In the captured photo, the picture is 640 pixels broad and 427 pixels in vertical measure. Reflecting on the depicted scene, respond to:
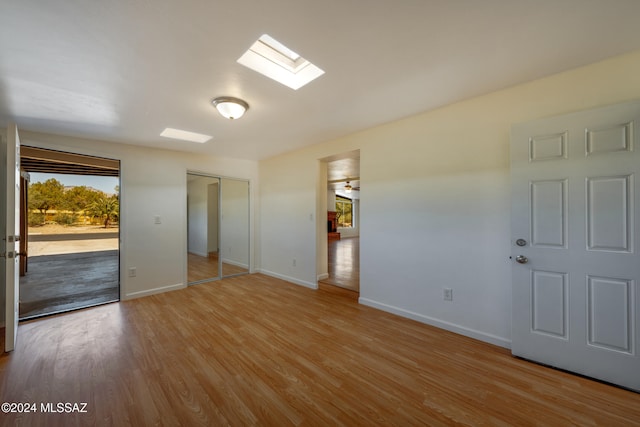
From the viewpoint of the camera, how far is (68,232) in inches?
330

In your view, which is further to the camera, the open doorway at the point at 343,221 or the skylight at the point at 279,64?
the open doorway at the point at 343,221

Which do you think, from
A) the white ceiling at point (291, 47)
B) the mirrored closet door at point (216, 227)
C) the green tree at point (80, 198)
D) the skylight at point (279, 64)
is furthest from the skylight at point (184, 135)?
the green tree at point (80, 198)

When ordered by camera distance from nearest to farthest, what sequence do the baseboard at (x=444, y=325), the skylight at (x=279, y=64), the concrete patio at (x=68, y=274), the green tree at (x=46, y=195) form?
the skylight at (x=279, y=64) → the baseboard at (x=444, y=325) → the concrete patio at (x=68, y=274) → the green tree at (x=46, y=195)

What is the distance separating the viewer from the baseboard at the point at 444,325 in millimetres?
2299

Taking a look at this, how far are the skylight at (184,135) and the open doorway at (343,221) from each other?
82.6 inches

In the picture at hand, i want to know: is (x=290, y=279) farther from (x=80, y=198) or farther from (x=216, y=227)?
(x=80, y=198)

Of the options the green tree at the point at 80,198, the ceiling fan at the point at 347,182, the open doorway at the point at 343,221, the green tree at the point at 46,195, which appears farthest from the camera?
the green tree at the point at 80,198

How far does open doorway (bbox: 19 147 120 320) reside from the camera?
373 cm

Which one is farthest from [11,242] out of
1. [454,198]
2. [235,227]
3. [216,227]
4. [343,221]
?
[343,221]

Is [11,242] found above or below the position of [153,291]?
above

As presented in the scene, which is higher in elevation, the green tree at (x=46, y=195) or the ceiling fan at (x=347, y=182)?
the ceiling fan at (x=347, y=182)

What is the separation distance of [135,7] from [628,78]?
3.42 meters

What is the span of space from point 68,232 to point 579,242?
12944 mm

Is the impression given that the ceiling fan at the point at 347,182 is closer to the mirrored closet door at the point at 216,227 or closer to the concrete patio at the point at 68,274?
the mirrored closet door at the point at 216,227
